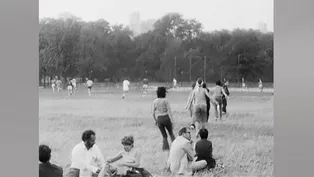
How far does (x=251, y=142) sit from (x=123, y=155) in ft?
4.39

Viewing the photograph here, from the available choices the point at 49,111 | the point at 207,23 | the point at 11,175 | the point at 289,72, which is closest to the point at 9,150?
the point at 11,175

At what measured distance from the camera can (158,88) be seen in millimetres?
4156

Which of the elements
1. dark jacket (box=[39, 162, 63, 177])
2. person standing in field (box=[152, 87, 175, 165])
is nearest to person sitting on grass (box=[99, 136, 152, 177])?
person standing in field (box=[152, 87, 175, 165])

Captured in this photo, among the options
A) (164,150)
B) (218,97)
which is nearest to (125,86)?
(164,150)

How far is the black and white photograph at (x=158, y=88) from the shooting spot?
404 centimetres

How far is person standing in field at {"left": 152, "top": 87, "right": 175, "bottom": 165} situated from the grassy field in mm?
53

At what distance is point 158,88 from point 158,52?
0.44 meters

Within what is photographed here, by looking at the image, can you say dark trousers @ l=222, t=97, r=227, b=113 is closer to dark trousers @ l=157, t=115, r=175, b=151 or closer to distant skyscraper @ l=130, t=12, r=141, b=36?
dark trousers @ l=157, t=115, r=175, b=151

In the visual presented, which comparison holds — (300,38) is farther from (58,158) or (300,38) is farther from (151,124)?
(58,158)

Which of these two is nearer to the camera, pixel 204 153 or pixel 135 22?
pixel 204 153

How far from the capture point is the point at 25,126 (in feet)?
7.69

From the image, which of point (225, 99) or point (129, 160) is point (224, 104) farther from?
point (129, 160)

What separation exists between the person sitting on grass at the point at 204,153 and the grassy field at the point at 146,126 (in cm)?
8

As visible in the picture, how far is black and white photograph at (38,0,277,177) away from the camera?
4.04m
